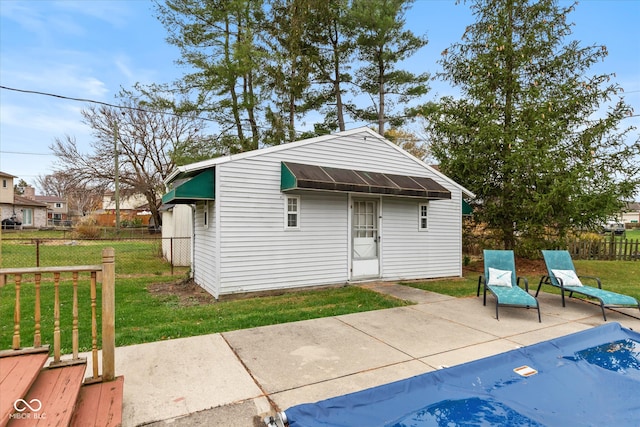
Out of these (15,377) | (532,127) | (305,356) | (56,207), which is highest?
(532,127)

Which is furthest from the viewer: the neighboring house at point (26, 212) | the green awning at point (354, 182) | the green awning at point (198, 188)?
the neighboring house at point (26, 212)

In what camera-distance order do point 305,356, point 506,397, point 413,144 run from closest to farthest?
point 506,397 → point 305,356 → point 413,144

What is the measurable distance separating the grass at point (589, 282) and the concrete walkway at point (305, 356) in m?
2.01

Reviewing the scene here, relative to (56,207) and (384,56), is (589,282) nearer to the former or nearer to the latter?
(384,56)

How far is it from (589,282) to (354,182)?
24.1 feet

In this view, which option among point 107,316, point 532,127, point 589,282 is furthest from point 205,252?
point 532,127

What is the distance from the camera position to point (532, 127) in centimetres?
1123

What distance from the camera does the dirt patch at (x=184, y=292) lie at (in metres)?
6.97

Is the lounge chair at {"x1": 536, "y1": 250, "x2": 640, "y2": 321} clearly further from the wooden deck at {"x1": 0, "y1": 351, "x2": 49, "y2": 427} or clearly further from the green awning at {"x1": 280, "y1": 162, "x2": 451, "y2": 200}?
the wooden deck at {"x1": 0, "y1": 351, "x2": 49, "y2": 427}

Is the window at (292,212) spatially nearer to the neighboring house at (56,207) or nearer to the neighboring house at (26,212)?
the neighboring house at (26,212)

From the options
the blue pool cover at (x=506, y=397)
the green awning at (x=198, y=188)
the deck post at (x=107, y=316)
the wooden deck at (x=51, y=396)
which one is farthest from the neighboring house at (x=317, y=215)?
the blue pool cover at (x=506, y=397)

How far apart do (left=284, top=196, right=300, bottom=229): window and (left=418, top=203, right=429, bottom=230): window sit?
378 cm

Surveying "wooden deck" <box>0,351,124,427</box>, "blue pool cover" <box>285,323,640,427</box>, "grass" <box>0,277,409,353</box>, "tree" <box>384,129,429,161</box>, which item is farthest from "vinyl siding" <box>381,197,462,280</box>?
"tree" <box>384,129,429,161</box>

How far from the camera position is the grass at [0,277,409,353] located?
4.64 meters
